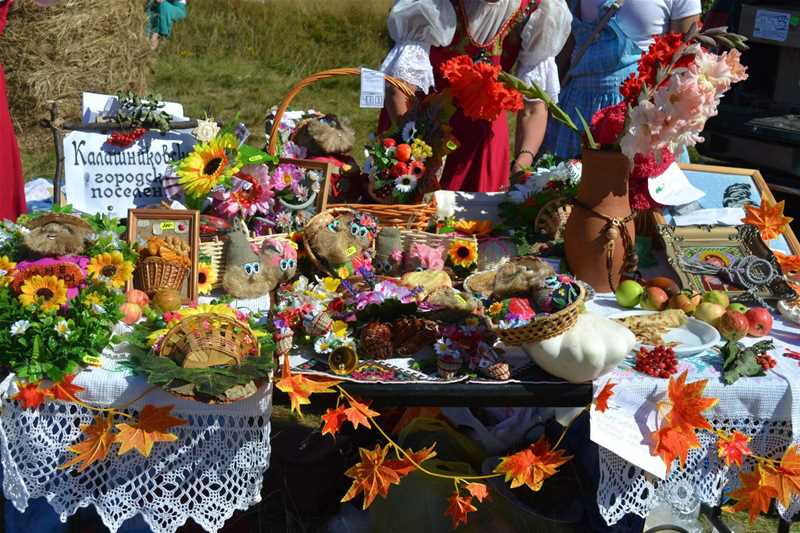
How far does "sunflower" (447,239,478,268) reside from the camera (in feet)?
8.07

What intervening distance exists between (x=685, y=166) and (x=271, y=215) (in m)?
1.27

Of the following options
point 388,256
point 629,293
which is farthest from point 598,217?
point 388,256

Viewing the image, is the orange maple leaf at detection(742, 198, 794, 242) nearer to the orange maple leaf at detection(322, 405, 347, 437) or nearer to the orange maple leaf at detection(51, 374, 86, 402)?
the orange maple leaf at detection(322, 405, 347, 437)

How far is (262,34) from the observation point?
9.22 meters

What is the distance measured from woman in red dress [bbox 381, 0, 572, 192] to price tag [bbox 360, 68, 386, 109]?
12.4 inches

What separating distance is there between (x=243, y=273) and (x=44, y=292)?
514 mm

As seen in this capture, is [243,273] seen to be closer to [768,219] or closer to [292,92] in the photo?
[292,92]

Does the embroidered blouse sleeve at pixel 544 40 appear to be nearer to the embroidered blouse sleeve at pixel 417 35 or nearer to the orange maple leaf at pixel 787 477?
the embroidered blouse sleeve at pixel 417 35

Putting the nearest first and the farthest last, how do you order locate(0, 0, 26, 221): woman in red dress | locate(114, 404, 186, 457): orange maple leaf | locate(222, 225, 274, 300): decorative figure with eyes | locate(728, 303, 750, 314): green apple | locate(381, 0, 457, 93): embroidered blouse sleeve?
locate(114, 404, 186, 457): orange maple leaf
locate(728, 303, 750, 314): green apple
locate(222, 225, 274, 300): decorative figure with eyes
locate(381, 0, 457, 93): embroidered blouse sleeve
locate(0, 0, 26, 221): woman in red dress

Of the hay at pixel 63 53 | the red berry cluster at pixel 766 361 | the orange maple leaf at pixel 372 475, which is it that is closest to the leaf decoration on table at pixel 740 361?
the red berry cluster at pixel 766 361

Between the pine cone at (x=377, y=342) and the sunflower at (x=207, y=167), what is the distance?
733 mm

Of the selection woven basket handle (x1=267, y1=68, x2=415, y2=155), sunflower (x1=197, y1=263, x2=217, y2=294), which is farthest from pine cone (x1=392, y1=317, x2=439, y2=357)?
woven basket handle (x1=267, y1=68, x2=415, y2=155)

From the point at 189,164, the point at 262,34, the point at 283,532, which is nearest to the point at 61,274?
the point at 189,164

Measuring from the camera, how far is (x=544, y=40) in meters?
3.19
